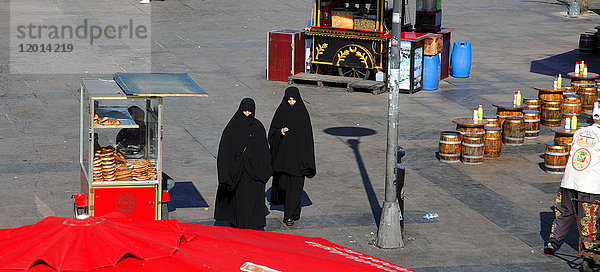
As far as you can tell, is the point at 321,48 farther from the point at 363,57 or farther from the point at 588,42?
the point at 588,42

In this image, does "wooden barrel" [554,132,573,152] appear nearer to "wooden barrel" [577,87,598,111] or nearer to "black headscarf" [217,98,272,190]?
"wooden barrel" [577,87,598,111]

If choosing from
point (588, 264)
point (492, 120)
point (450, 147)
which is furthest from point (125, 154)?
point (492, 120)

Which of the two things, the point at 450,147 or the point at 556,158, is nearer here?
the point at 556,158

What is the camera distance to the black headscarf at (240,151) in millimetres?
10445

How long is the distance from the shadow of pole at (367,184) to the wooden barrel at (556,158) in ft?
10.1

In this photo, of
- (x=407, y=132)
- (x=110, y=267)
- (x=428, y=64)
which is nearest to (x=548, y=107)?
(x=407, y=132)

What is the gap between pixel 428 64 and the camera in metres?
21.3

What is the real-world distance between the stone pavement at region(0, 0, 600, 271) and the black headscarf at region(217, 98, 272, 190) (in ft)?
4.37

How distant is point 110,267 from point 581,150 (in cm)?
697

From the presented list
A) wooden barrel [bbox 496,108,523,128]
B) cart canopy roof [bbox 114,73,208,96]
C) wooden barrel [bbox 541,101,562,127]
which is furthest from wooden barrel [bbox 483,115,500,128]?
cart canopy roof [bbox 114,73,208,96]

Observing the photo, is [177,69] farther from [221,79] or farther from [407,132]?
[407,132]

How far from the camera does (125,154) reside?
10.7 meters

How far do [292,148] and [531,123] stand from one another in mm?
6775

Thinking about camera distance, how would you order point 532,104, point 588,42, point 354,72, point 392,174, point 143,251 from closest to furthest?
1. point 143,251
2. point 392,174
3. point 532,104
4. point 354,72
5. point 588,42
